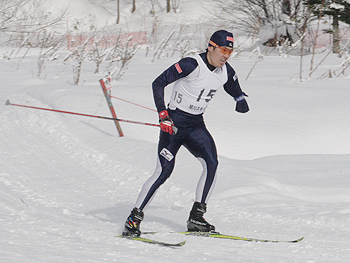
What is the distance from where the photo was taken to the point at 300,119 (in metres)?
7.11

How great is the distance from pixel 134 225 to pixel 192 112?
3.35ft

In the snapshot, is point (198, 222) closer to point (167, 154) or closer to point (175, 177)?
point (167, 154)

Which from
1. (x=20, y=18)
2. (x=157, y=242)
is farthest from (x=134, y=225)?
(x=20, y=18)

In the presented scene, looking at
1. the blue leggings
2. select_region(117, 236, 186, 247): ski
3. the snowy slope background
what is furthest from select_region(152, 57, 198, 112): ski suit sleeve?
the snowy slope background

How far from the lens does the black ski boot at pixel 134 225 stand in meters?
3.80

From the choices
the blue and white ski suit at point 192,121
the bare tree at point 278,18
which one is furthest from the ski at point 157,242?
the bare tree at point 278,18

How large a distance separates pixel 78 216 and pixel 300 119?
3.99 meters

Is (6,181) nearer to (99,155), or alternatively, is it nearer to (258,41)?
(99,155)

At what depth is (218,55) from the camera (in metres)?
3.70

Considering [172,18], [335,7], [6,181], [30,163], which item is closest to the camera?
[6,181]

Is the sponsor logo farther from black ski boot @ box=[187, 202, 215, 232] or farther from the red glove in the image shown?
black ski boot @ box=[187, 202, 215, 232]

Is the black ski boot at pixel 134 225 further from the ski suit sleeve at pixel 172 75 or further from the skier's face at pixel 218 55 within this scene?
the skier's face at pixel 218 55

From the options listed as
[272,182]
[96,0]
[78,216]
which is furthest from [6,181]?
[96,0]

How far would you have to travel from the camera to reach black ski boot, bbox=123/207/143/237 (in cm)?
380
